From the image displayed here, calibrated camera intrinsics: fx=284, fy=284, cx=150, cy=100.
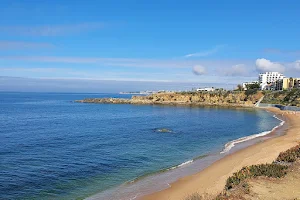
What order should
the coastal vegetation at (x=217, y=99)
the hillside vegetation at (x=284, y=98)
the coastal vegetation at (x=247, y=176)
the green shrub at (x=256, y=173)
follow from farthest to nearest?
the coastal vegetation at (x=217, y=99) < the hillside vegetation at (x=284, y=98) < the green shrub at (x=256, y=173) < the coastal vegetation at (x=247, y=176)

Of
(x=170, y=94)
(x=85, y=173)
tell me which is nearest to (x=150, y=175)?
(x=85, y=173)

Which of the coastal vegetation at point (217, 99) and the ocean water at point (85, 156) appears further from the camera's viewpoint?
the coastal vegetation at point (217, 99)

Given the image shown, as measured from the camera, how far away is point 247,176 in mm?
16656

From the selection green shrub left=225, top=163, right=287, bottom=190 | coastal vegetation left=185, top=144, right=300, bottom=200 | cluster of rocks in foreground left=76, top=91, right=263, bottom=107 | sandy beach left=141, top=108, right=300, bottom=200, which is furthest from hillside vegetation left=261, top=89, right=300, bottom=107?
green shrub left=225, top=163, right=287, bottom=190

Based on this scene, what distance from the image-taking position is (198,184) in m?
20.3

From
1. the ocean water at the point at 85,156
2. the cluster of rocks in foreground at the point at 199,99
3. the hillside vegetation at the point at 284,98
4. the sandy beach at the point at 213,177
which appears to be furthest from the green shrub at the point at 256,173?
the cluster of rocks in foreground at the point at 199,99

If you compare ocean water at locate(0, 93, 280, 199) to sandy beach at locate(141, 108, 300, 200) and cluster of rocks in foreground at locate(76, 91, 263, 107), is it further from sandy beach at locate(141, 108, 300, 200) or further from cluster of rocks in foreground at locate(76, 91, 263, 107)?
cluster of rocks in foreground at locate(76, 91, 263, 107)

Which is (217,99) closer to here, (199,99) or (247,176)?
(199,99)

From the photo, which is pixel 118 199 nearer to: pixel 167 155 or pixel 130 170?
pixel 130 170

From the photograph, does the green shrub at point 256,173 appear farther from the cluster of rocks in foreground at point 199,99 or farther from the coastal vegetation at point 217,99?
the cluster of rocks in foreground at point 199,99

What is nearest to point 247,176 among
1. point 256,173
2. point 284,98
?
point 256,173

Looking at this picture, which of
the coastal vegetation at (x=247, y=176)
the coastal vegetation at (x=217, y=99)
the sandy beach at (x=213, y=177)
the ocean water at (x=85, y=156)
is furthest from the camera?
the coastal vegetation at (x=217, y=99)

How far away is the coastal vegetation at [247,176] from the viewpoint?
45.0 ft

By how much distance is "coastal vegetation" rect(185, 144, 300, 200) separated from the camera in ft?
45.0
